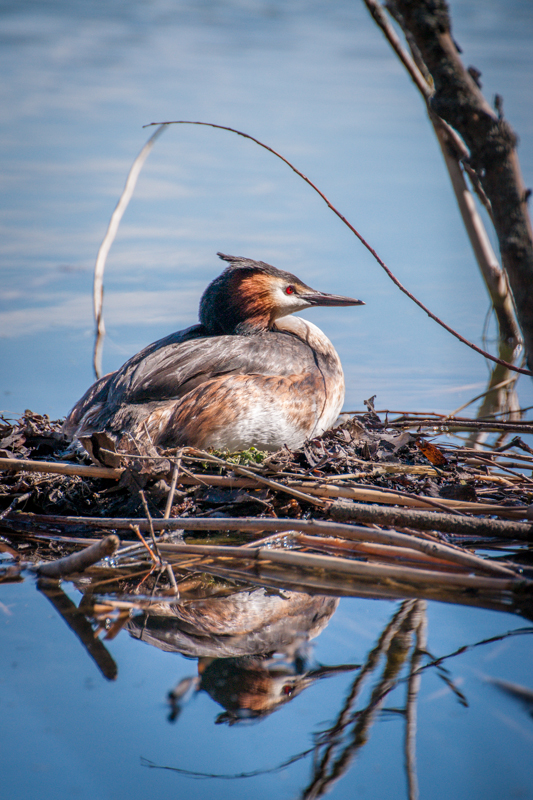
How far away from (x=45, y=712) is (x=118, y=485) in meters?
1.49

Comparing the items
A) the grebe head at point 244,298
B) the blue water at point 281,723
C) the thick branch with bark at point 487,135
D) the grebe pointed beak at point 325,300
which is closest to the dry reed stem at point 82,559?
the blue water at point 281,723

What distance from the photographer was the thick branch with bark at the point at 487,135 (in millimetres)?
1404

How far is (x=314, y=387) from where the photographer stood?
150 inches

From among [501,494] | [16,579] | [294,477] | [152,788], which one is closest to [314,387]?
[294,477]

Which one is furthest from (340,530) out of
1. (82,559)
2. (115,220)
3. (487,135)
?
(115,220)

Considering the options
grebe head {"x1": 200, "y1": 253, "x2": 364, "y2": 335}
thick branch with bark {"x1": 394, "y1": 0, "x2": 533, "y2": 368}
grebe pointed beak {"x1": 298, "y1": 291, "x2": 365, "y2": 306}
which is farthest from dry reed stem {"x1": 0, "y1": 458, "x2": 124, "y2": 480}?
thick branch with bark {"x1": 394, "y1": 0, "x2": 533, "y2": 368}

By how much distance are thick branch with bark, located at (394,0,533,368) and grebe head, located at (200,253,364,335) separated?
8.93 ft

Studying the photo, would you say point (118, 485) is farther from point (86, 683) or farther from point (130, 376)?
point (86, 683)

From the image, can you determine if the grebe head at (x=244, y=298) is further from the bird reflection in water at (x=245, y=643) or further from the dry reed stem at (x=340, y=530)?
the bird reflection in water at (x=245, y=643)

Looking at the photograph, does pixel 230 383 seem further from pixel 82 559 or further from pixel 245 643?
pixel 245 643

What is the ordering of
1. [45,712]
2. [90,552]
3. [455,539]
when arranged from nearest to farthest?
[45,712]
[90,552]
[455,539]

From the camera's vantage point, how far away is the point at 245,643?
1.97 metres

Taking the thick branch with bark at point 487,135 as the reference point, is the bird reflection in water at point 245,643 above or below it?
below

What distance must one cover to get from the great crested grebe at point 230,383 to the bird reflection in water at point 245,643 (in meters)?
1.11
